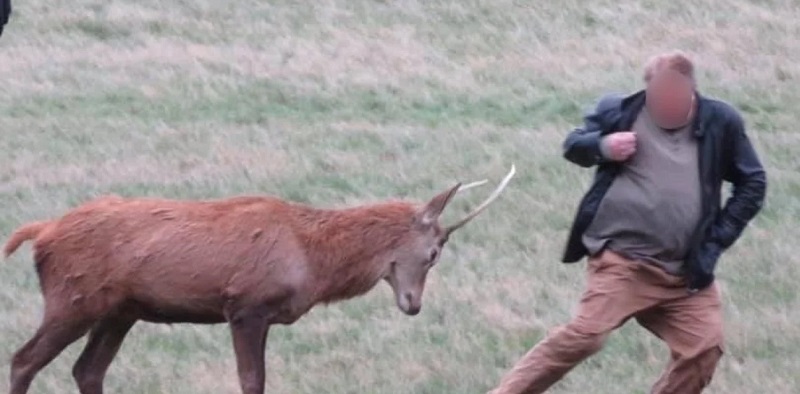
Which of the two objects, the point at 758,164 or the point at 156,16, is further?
the point at 156,16

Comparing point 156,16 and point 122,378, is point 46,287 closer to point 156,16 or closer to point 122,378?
point 122,378

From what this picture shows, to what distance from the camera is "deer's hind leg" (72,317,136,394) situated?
8.30 m

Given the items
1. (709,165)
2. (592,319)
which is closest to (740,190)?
(709,165)

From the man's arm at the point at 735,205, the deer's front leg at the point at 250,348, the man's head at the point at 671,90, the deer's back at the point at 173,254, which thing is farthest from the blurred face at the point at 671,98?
the deer's front leg at the point at 250,348

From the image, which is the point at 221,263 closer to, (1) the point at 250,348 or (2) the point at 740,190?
(1) the point at 250,348

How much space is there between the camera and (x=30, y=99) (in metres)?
17.8

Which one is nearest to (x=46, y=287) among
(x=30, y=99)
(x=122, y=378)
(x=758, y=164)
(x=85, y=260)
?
(x=85, y=260)

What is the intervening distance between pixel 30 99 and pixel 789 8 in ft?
34.6

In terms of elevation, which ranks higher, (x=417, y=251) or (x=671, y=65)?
(x=671, y=65)

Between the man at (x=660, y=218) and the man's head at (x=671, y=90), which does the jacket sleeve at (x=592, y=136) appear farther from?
the man's head at (x=671, y=90)

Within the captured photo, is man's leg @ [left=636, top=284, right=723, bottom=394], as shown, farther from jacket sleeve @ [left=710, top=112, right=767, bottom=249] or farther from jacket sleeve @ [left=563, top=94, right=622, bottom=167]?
jacket sleeve @ [left=563, top=94, right=622, bottom=167]

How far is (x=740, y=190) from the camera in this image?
770 centimetres

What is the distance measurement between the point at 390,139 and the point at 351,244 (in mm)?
7931

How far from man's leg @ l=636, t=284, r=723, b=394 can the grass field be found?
1.08 m
